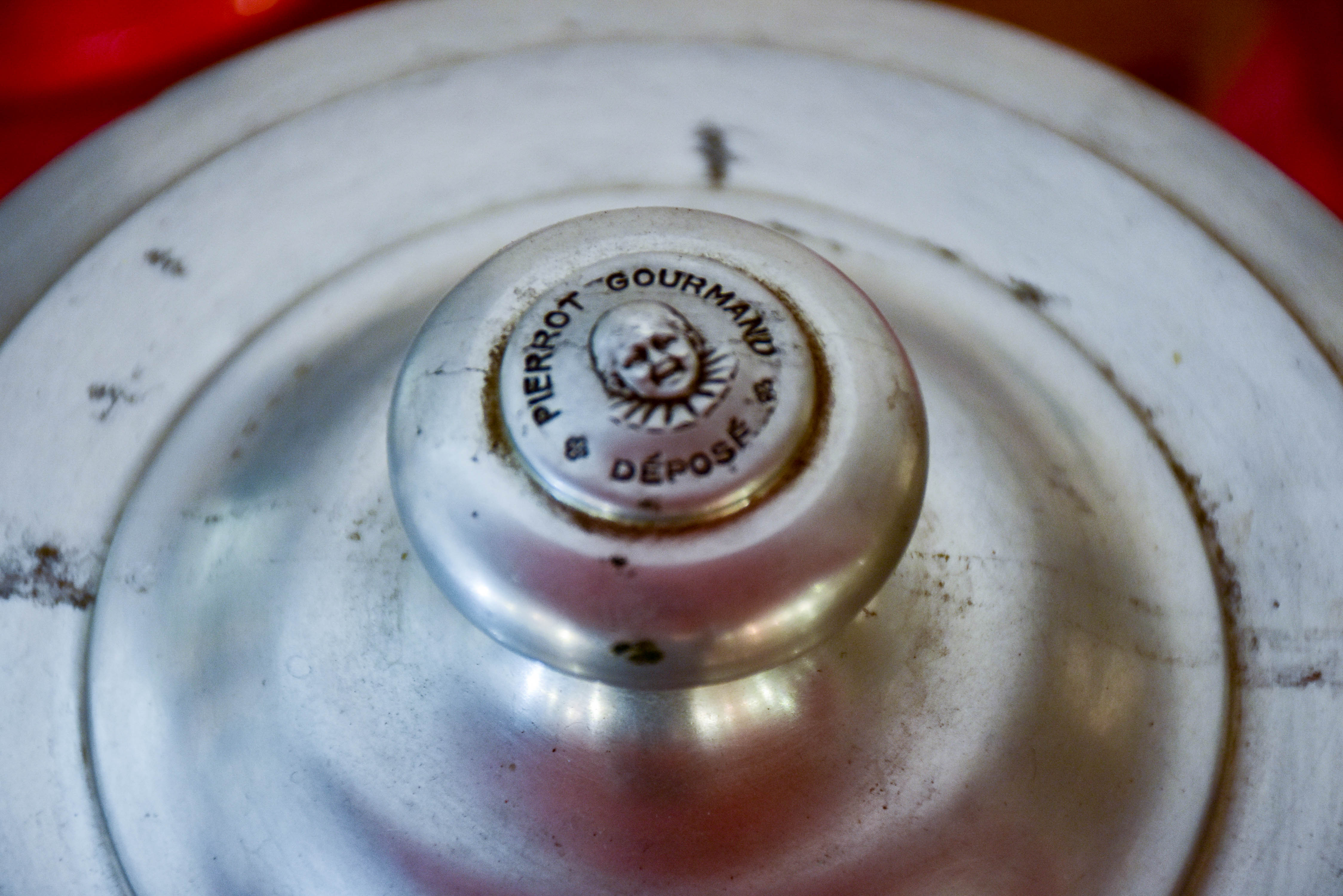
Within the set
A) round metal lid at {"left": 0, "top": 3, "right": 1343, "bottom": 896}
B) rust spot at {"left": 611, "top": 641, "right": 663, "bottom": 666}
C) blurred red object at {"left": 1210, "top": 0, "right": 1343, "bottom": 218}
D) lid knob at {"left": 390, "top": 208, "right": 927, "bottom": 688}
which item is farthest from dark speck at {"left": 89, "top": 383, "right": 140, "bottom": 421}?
blurred red object at {"left": 1210, "top": 0, "right": 1343, "bottom": 218}

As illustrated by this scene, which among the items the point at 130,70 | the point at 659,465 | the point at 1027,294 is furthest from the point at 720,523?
the point at 130,70

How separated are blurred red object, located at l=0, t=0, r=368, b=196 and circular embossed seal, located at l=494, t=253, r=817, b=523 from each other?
69 centimetres

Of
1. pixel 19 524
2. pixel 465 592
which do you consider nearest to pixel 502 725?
pixel 465 592

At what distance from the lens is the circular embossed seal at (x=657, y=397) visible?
1.19 ft

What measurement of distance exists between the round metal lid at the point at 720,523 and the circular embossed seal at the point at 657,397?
2 centimetres

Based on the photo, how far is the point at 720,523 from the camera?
0.37m

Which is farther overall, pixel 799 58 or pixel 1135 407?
pixel 799 58

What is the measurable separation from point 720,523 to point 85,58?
822 mm

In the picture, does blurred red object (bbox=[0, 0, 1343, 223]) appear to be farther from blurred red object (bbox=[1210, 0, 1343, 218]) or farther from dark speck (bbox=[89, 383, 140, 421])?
dark speck (bbox=[89, 383, 140, 421])

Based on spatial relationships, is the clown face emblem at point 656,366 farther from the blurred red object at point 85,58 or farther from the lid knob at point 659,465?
the blurred red object at point 85,58

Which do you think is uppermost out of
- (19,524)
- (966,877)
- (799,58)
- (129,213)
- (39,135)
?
(39,135)

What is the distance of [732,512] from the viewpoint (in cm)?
37

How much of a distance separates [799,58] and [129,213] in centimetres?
39

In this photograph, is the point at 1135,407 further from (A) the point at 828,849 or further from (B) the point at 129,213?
(B) the point at 129,213
